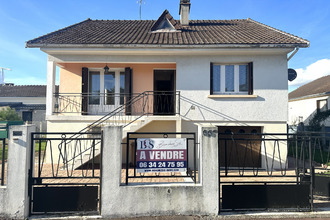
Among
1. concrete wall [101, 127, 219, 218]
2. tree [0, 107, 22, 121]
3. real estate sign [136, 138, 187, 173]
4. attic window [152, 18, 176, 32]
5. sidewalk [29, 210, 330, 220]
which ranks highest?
attic window [152, 18, 176, 32]

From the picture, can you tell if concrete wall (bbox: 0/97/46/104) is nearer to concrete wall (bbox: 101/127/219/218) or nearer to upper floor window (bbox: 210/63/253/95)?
upper floor window (bbox: 210/63/253/95)

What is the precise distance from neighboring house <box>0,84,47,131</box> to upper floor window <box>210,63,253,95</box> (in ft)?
60.5

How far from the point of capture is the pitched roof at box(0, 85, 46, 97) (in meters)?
26.7

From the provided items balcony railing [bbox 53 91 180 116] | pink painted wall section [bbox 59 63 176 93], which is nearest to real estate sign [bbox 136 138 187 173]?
balcony railing [bbox 53 91 180 116]

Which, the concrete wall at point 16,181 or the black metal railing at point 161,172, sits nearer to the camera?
the concrete wall at point 16,181

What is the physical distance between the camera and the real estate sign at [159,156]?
403 cm

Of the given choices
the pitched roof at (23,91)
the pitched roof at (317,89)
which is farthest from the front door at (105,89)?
the pitched roof at (23,91)

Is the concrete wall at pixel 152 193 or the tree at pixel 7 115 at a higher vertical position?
the tree at pixel 7 115

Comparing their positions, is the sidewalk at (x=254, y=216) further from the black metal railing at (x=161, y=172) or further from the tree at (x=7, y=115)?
the tree at (x=7, y=115)

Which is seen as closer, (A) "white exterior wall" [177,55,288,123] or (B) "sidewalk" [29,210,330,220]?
(B) "sidewalk" [29,210,330,220]

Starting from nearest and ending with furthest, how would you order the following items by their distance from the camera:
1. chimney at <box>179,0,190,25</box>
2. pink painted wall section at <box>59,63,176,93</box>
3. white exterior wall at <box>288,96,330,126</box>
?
1. pink painted wall section at <box>59,63,176,93</box>
2. chimney at <box>179,0,190,25</box>
3. white exterior wall at <box>288,96,330,126</box>

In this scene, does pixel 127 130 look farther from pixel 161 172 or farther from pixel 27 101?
pixel 27 101

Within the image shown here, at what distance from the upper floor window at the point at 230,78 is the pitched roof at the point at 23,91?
2700 centimetres

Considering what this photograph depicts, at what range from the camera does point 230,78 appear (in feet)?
25.8
